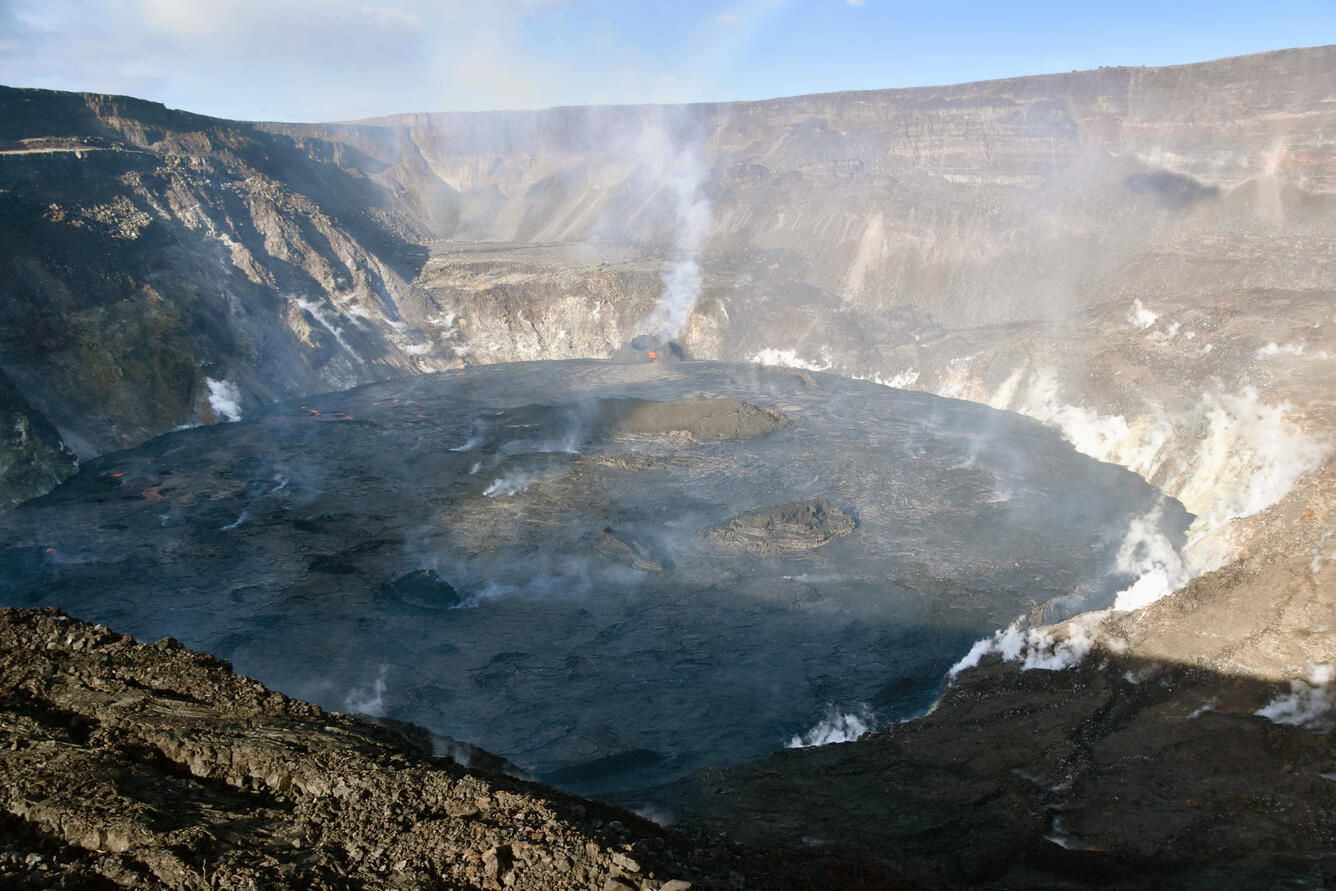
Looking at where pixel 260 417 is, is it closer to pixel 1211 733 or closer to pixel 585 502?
pixel 585 502

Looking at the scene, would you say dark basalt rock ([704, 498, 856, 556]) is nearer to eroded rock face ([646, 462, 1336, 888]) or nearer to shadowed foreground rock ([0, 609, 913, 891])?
eroded rock face ([646, 462, 1336, 888])

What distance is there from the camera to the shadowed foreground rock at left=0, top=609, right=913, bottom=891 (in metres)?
7.06

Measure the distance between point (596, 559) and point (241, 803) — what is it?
17.1 metres

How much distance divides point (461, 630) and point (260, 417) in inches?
979

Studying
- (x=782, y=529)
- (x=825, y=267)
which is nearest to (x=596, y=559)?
(x=782, y=529)

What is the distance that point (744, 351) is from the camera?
52938 mm

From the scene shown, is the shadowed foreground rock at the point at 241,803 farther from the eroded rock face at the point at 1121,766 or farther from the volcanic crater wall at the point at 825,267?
the volcanic crater wall at the point at 825,267

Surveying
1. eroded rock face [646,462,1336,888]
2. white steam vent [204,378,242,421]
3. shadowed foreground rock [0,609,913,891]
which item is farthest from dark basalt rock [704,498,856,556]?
white steam vent [204,378,242,421]

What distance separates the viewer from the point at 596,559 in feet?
82.8

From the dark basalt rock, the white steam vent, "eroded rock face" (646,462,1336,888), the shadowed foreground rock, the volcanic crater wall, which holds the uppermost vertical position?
the volcanic crater wall

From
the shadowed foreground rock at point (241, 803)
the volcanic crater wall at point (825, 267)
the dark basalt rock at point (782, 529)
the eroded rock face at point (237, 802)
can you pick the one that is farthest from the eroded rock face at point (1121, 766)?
the dark basalt rock at point (782, 529)

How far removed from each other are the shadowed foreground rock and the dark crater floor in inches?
277

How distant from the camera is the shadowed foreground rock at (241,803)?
278 inches

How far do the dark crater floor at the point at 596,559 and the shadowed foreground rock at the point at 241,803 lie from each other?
7034 millimetres
